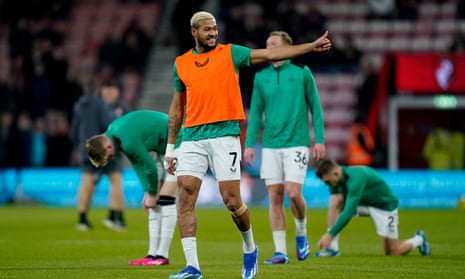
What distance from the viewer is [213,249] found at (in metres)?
14.6

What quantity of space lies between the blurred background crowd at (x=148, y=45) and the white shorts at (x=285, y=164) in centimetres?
1427

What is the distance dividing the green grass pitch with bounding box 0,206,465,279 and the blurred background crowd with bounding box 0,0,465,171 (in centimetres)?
521

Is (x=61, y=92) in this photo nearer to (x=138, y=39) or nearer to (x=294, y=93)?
(x=138, y=39)

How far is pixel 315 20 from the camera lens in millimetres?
28984

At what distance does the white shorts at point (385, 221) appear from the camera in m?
13.5

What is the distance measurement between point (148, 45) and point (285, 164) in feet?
59.1

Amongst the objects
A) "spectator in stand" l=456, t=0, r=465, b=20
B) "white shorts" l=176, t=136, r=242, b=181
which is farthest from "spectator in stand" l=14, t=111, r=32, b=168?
"white shorts" l=176, t=136, r=242, b=181

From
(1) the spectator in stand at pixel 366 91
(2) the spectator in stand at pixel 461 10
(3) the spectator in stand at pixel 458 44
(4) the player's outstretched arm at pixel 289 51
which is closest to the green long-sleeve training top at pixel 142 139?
(4) the player's outstretched arm at pixel 289 51

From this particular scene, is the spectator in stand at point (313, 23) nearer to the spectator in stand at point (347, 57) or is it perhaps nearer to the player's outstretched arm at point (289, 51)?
the spectator in stand at point (347, 57)

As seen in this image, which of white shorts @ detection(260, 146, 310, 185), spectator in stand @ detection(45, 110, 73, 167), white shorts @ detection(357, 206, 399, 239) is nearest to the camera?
white shorts @ detection(260, 146, 310, 185)

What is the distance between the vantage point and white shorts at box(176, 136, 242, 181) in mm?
10102

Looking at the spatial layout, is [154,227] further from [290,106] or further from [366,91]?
[366,91]

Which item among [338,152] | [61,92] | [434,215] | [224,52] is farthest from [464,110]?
[224,52]

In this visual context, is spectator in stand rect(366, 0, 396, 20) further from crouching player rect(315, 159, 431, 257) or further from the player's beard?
the player's beard
